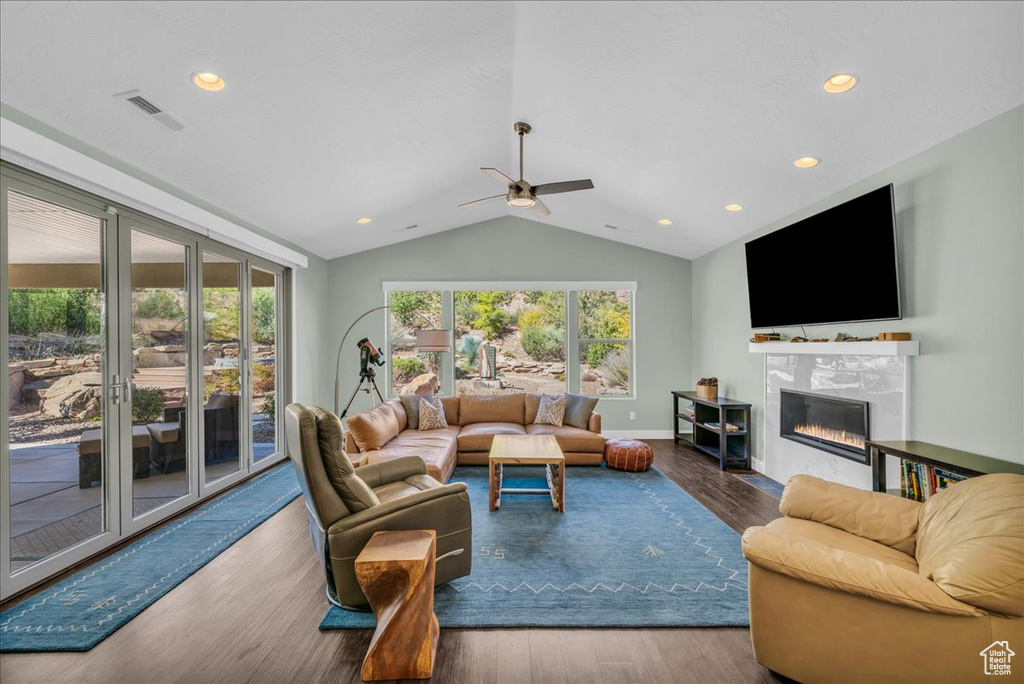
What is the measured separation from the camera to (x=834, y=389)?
362cm

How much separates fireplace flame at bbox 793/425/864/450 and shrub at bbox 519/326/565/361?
304 cm

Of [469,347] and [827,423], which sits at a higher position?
[469,347]

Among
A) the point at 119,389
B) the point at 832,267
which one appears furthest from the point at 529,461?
the point at 119,389

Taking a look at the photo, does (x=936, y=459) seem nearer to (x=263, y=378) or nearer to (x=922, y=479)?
(x=922, y=479)

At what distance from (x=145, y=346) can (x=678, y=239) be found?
17.9 feet

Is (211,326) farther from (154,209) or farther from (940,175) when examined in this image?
(940,175)

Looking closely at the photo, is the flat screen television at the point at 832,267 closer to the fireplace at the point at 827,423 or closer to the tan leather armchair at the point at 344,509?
the fireplace at the point at 827,423

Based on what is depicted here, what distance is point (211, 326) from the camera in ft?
12.9

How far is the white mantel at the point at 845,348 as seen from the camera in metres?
2.87

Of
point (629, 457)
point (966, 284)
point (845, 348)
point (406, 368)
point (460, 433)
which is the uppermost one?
point (966, 284)

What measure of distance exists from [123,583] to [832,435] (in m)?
5.01

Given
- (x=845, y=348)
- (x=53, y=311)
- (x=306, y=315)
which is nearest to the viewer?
(x=53, y=311)

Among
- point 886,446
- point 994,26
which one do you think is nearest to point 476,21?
point 994,26

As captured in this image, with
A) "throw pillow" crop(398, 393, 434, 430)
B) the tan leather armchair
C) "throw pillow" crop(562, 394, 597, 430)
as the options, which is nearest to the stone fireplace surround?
"throw pillow" crop(562, 394, 597, 430)
